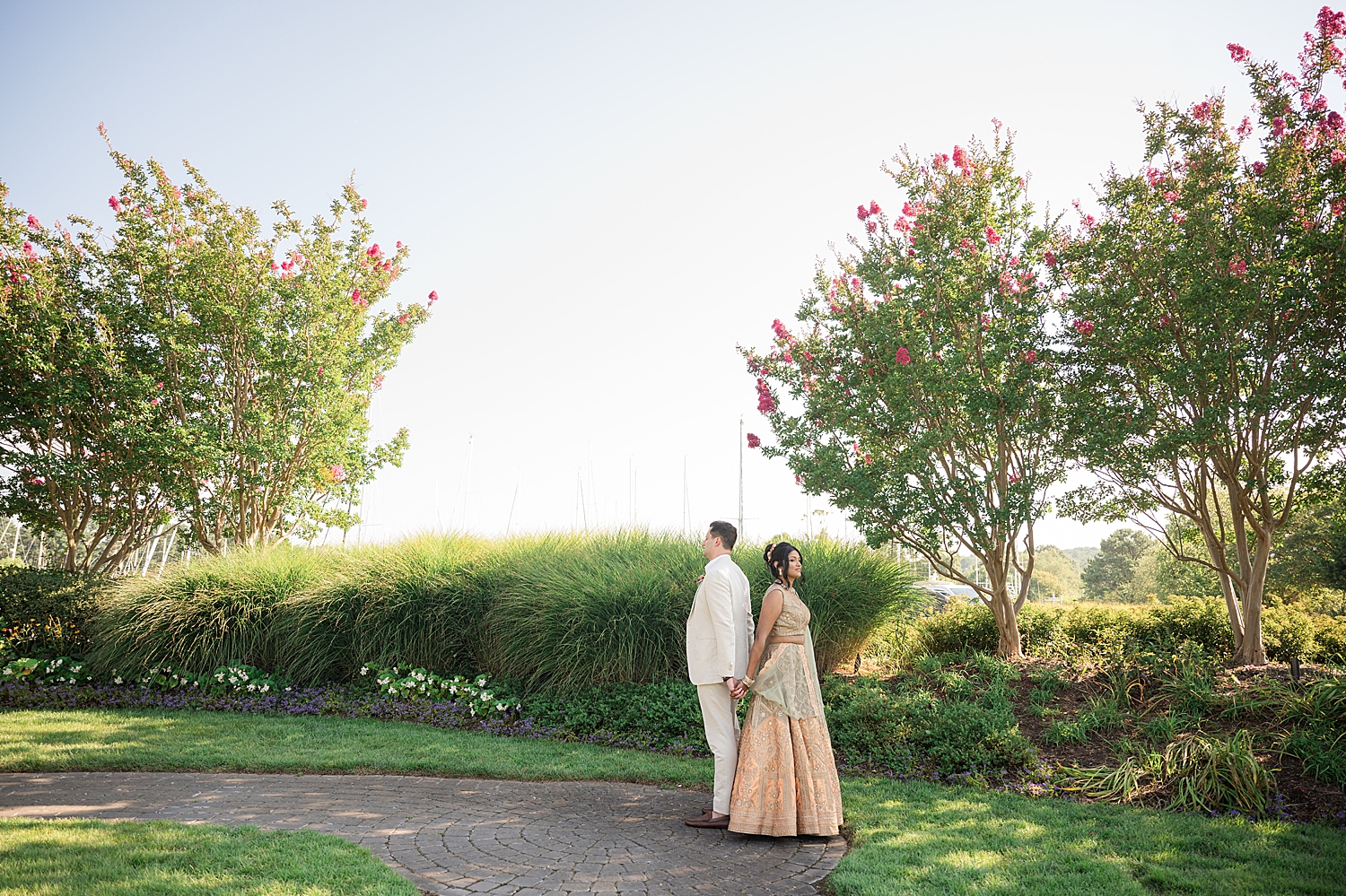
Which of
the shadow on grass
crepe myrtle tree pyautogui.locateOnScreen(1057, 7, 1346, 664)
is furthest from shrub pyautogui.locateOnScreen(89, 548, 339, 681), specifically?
crepe myrtle tree pyautogui.locateOnScreen(1057, 7, 1346, 664)

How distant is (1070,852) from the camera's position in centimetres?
434

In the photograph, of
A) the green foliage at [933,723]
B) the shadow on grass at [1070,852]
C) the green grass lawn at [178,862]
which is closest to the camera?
the green grass lawn at [178,862]

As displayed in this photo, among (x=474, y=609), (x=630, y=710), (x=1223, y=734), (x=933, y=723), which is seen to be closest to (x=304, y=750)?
(x=474, y=609)

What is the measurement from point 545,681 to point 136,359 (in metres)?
8.45

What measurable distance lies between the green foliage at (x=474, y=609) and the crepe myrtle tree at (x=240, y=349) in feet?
7.64

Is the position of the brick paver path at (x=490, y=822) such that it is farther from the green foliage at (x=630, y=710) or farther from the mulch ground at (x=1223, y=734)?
the mulch ground at (x=1223, y=734)

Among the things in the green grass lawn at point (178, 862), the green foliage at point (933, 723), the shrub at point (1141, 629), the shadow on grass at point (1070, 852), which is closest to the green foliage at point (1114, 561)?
the shrub at point (1141, 629)

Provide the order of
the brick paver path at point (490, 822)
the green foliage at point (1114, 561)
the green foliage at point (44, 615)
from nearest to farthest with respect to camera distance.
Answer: the brick paver path at point (490, 822), the green foliage at point (44, 615), the green foliage at point (1114, 561)

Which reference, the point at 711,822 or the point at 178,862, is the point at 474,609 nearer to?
the point at 711,822

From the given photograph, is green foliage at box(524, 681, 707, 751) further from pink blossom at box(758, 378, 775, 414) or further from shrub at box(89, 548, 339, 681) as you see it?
pink blossom at box(758, 378, 775, 414)

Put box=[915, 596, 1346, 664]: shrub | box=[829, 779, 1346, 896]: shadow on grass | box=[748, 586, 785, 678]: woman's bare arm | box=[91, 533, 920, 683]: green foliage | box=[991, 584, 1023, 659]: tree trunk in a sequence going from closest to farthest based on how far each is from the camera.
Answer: box=[829, 779, 1346, 896]: shadow on grass < box=[748, 586, 785, 678]: woman's bare arm < box=[91, 533, 920, 683]: green foliage < box=[915, 596, 1346, 664]: shrub < box=[991, 584, 1023, 659]: tree trunk

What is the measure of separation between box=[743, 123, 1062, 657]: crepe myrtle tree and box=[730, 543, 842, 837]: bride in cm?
403

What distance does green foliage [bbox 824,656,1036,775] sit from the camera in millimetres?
→ 6094

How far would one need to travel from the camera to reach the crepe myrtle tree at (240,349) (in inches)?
458
